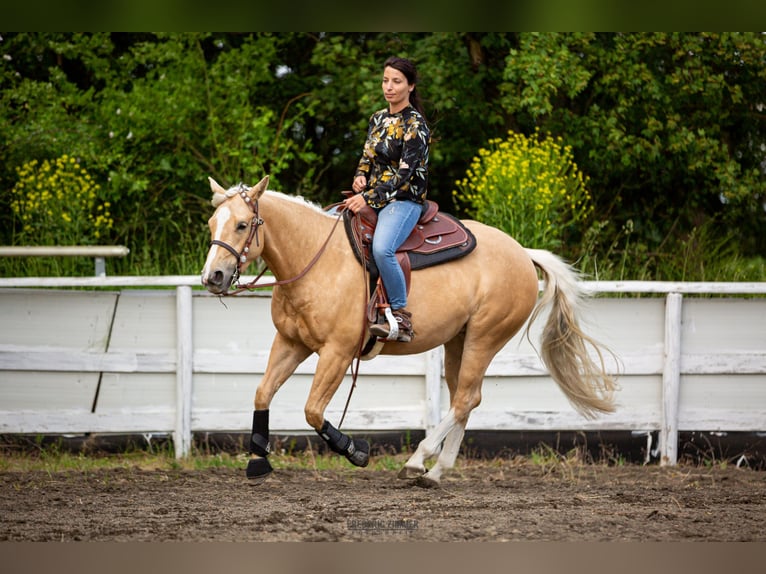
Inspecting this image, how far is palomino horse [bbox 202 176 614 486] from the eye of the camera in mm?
5262

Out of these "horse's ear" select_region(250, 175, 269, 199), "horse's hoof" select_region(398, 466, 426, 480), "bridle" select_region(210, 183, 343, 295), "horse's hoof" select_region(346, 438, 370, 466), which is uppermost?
"horse's ear" select_region(250, 175, 269, 199)

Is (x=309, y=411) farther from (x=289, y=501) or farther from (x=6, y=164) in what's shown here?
(x=6, y=164)

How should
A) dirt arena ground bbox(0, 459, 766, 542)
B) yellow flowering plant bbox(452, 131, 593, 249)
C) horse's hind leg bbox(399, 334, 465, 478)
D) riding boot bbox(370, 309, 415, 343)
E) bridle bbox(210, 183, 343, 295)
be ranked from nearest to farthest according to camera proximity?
dirt arena ground bbox(0, 459, 766, 542)
bridle bbox(210, 183, 343, 295)
riding boot bbox(370, 309, 415, 343)
horse's hind leg bbox(399, 334, 465, 478)
yellow flowering plant bbox(452, 131, 593, 249)

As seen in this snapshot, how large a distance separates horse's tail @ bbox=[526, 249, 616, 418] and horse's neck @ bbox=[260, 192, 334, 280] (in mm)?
1835

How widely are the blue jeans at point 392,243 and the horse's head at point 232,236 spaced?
739 mm

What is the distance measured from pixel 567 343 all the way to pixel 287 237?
91.4 inches

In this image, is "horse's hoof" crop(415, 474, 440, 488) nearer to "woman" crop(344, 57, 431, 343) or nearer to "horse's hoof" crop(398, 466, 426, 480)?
"horse's hoof" crop(398, 466, 426, 480)

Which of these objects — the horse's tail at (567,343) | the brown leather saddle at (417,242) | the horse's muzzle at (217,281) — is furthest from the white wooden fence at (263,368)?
the horse's muzzle at (217,281)

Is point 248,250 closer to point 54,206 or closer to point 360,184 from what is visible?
point 360,184

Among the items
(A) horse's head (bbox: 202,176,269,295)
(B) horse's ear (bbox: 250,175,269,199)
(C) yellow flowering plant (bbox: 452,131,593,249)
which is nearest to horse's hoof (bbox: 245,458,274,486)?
(A) horse's head (bbox: 202,176,269,295)

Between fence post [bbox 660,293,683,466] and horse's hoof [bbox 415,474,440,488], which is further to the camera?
fence post [bbox 660,293,683,466]

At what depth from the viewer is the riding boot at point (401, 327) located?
18.2ft

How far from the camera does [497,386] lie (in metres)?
7.77

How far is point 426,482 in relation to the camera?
6.31m
